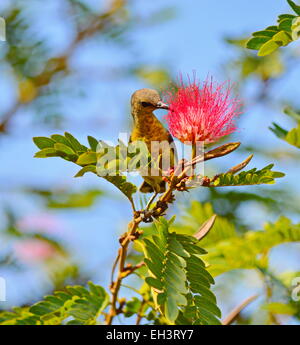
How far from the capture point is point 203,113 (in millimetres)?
1194

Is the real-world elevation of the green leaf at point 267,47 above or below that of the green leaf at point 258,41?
below

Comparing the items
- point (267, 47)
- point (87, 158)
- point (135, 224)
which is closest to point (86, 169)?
point (87, 158)

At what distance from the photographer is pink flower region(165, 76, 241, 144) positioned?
1.19 meters

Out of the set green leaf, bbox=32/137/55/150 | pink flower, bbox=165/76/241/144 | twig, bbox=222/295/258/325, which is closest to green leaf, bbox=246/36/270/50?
pink flower, bbox=165/76/241/144

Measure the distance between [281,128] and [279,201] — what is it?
891 millimetres

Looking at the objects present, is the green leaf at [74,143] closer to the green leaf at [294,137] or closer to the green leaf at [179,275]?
the green leaf at [179,275]

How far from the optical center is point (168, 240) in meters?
1.15

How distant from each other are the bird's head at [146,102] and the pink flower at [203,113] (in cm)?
14

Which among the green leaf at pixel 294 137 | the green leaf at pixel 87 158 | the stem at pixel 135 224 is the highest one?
the green leaf at pixel 294 137

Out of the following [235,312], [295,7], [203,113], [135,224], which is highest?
[295,7]

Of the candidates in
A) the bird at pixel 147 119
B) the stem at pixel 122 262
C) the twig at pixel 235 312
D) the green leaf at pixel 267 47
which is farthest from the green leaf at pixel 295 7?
the twig at pixel 235 312

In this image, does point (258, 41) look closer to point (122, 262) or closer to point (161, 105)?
point (161, 105)

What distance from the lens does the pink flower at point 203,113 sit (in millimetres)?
1188

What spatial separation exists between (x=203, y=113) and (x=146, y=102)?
339 mm
